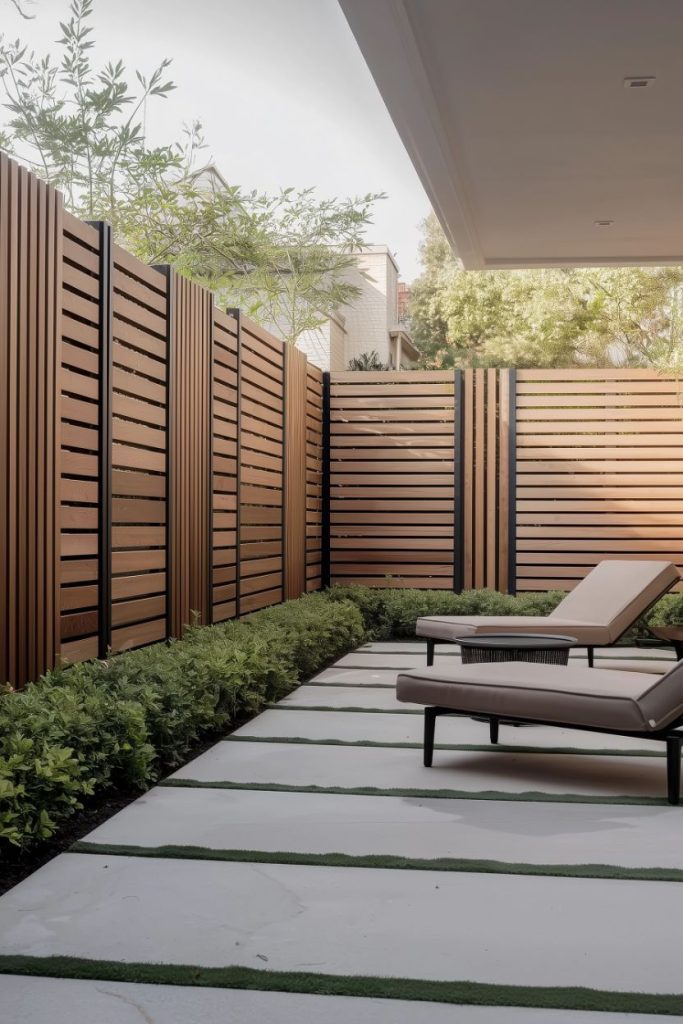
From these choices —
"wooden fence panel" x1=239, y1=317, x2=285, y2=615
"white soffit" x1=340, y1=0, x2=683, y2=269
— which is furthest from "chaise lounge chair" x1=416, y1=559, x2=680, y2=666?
"white soffit" x1=340, y1=0, x2=683, y2=269

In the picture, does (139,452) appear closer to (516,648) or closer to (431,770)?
(516,648)

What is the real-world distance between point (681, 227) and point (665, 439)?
3.36 m

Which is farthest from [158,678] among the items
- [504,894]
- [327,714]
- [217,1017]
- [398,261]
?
[398,261]

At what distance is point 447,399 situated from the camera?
423 inches

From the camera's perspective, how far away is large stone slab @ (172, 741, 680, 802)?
13.8 feet

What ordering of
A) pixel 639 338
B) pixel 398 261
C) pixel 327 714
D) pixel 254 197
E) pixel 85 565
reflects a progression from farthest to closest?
pixel 398 261
pixel 639 338
pixel 254 197
pixel 327 714
pixel 85 565

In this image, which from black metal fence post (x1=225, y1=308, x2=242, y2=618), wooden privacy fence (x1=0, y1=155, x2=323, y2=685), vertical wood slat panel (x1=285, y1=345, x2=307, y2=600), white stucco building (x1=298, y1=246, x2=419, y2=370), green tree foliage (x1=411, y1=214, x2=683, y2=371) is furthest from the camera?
white stucco building (x1=298, y1=246, x2=419, y2=370)

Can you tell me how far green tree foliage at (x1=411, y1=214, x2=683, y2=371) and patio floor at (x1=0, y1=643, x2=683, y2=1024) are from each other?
13.6m

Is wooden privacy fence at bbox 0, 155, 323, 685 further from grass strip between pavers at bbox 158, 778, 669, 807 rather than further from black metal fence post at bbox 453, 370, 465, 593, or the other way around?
black metal fence post at bbox 453, 370, 465, 593

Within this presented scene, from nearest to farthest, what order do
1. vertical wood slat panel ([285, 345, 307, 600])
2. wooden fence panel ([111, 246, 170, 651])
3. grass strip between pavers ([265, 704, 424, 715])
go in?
wooden fence panel ([111, 246, 170, 651]) < grass strip between pavers ([265, 704, 424, 715]) < vertical wood slat panel ([285, 345, 307, 600])

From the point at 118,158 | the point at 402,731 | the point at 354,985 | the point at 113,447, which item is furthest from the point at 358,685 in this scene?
the point at 118,158

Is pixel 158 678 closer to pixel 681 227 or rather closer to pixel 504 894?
pixel 504 894

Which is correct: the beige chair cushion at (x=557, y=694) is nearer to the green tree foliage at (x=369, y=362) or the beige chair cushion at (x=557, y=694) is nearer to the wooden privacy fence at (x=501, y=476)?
the wooden privacy fence at (x=501, y=476)

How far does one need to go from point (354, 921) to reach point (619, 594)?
191 inches
